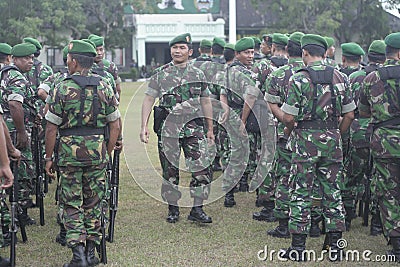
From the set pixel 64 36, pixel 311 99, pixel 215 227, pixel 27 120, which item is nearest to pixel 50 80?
pixel 27 120

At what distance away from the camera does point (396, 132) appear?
5.35 meters

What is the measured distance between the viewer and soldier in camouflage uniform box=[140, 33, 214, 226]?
661 cm

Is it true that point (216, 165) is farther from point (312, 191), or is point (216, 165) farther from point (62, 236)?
point (312, 191)

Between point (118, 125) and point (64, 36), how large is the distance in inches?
1538

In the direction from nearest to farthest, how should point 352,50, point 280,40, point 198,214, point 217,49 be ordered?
point 198,214, point 352,50, point 280,40, point 217,49

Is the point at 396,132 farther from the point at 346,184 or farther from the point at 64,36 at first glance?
the point at 64,36

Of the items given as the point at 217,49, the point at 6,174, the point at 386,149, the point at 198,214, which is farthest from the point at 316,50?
the point at 217,49

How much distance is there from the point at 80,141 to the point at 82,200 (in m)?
0.52

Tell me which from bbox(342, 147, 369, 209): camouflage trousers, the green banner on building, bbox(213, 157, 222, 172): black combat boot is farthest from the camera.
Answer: the green banner on building

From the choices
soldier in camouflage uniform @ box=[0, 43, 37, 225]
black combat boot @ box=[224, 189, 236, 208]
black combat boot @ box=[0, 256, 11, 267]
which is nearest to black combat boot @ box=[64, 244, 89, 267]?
black combat boot @ box=[0, 256, 11, 267]

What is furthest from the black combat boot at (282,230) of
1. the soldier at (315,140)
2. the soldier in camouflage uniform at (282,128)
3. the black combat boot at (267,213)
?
the soldier at (315,140)

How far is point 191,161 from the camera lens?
658 cm

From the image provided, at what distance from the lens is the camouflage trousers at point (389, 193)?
537 cm

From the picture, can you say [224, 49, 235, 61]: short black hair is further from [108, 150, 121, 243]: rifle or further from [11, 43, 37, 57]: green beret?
[108, 150, 121, 243]: rifle
